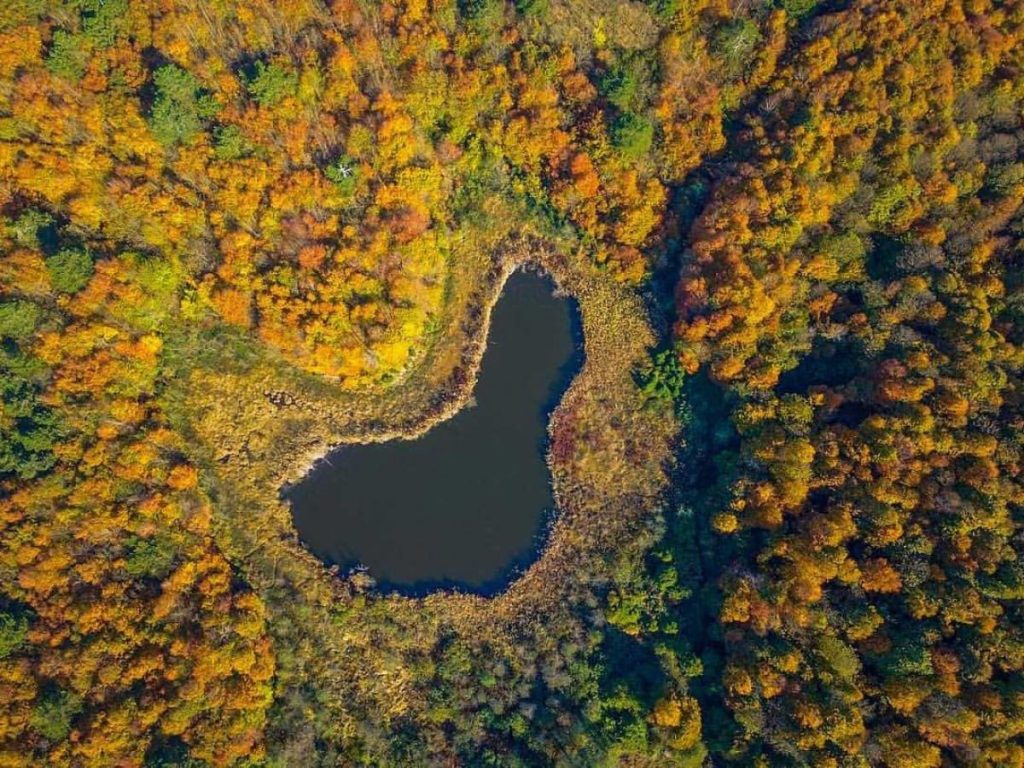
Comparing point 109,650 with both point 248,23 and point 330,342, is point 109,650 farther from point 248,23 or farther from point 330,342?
point 248,23

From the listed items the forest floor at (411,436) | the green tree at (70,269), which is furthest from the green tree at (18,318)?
the forest floor at (411,436)

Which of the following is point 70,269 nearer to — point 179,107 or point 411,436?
point 179,107

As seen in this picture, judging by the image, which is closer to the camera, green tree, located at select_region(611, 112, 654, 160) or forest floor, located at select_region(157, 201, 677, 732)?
forest floor, located at select_region(157, 201, 677, 732)

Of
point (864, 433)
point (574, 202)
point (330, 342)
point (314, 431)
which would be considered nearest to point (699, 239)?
point (574, 202)

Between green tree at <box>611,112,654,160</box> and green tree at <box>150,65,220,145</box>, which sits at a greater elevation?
green tree at <box>611,112,654,160</box>

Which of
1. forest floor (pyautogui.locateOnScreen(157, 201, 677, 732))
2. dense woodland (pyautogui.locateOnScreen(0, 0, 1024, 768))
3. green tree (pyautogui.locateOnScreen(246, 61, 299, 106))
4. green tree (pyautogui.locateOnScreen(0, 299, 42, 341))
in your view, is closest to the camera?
dense woodland (pyautogui.locateOnScreen(0, 0, 1024, 768))

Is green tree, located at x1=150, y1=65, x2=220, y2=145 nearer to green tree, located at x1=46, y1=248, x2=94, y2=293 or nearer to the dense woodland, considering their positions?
the dense woodland

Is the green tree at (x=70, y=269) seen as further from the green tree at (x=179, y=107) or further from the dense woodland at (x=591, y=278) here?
the green tree at (x=179, y=107)

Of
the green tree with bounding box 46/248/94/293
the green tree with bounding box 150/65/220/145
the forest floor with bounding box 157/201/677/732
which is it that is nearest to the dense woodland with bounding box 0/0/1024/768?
the green tree with bounding box 46/248/94/293

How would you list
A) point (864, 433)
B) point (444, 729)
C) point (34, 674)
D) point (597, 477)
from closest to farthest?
point (34, 674), point (864, 433), point (444, 729), point (597, 477)
